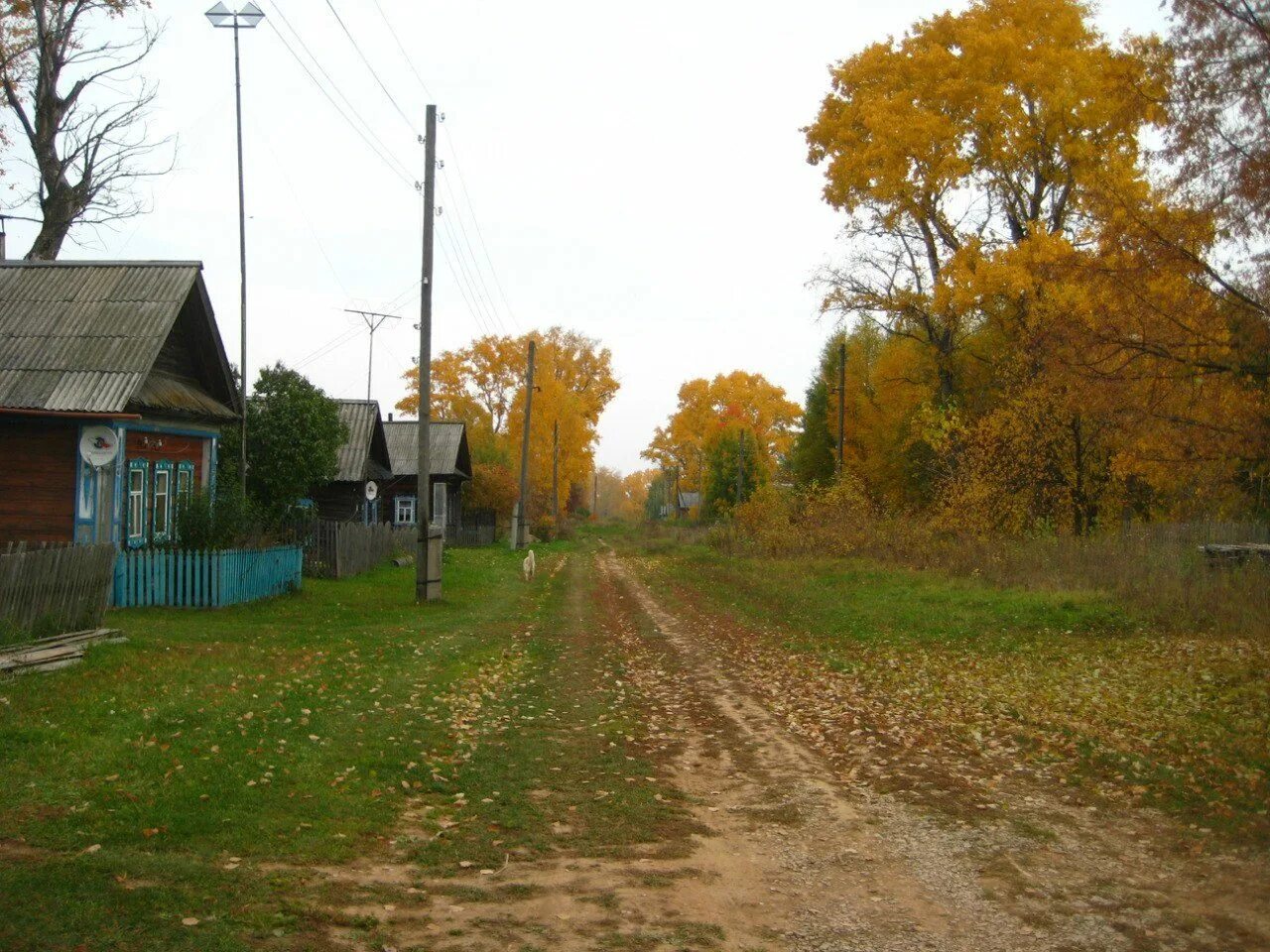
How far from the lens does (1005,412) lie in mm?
27641

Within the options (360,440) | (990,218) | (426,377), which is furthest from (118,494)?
(990,218)

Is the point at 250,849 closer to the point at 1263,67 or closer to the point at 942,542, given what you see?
the point at 1263,67

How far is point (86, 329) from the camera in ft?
67.6

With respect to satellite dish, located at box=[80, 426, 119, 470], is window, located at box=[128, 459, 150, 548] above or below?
below

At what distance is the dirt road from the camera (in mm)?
5332

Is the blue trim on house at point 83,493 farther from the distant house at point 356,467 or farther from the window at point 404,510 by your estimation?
the window at point 404,510

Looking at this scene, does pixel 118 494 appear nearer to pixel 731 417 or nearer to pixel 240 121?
pixel 240 121

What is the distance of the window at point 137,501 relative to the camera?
69.7 ft

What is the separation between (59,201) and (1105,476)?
27.0 m

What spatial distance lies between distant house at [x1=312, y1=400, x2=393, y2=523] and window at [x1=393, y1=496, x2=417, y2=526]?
334 inches

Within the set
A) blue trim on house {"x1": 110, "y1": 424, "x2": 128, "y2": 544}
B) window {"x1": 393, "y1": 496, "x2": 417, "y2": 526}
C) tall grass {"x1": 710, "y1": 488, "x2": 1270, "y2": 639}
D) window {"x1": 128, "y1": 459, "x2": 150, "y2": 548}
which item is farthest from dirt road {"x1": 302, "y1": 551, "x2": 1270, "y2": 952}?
window {"x1": 393, "y1": 496, "x2": 417, "y2": 526}

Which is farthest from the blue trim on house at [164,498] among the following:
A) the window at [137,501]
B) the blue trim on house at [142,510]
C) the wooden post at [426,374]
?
the wooden post at [426,374]

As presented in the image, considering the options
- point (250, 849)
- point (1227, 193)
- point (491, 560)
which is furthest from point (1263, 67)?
point (491, 560)

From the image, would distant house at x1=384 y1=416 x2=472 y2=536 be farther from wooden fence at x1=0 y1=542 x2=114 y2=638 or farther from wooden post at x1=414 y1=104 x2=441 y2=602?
wooden fence at x1=0 y1=542 x2=114 y2=638
